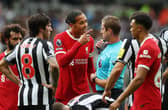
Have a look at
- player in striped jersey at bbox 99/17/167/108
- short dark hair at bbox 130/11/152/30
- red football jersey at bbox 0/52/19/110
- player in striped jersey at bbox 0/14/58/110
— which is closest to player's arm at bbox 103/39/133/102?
player in striped jersey at bbox 99/17/167/108

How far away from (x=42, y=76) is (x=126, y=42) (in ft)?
4.45

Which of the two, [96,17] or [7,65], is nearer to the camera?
[7,65]

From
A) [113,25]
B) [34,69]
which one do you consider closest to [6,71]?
[34,69]

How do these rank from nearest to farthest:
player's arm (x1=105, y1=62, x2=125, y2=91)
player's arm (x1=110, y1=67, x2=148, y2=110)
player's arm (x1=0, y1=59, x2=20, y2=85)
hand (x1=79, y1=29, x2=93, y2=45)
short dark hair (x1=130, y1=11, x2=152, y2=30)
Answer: player's arm (x1=110, y1=67, x2=148, y2=110) < short dark hair (x1=130, y1=11, x2=152, y2=30) < player's arm (x1=105, y1=62, x2=125, y2=91) < player's arm (x1=0, y1=59, x2=20, y2=85) < hand (x1=79, y1=29, x2=93, y2=45)

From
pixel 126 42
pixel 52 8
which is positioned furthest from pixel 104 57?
pixel 52 8

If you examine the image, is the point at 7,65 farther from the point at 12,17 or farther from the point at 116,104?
the point at 12,17

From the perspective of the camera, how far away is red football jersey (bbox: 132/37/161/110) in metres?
8.41

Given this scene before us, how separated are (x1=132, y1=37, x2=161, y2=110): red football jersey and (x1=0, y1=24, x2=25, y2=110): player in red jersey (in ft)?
8.16

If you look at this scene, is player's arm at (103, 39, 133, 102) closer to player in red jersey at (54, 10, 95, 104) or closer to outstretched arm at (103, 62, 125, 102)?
outstretched arm at (103, 62, 125, 102)

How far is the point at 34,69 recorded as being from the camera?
29.6 feet

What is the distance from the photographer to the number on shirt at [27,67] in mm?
9055

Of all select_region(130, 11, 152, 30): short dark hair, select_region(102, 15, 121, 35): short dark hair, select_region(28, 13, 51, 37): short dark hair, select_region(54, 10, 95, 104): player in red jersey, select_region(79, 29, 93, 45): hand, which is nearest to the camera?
select_region(130, 11, 152, 30): short dark hair

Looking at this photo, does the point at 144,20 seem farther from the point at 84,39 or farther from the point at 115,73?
the point at 84,39

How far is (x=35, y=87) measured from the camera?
29.9 ft
